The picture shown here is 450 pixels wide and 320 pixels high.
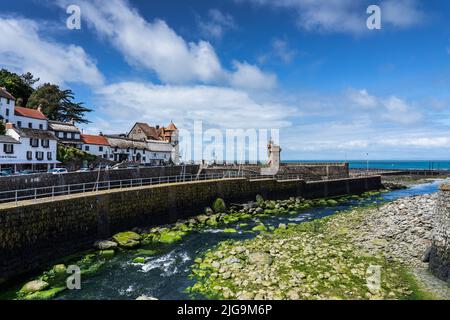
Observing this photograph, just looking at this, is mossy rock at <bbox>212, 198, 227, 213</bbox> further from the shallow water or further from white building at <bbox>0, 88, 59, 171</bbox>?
white building at <bbox>0, 88, 59, 171</bbox>

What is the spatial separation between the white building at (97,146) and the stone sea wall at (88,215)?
1358 inches

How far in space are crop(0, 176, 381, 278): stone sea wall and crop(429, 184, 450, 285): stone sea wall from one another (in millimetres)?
21849

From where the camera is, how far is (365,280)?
1476 cm

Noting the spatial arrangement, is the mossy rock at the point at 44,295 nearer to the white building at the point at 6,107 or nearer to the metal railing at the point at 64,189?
the metal railing at the point at 64,189

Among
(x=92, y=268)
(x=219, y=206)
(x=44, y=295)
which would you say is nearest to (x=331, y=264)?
(x=92, y=268)

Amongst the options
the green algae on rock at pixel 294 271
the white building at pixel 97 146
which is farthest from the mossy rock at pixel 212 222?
the white building at pixel 97 146

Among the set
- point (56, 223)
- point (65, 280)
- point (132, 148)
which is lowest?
point (65, 280)

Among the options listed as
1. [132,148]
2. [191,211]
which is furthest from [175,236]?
[132,148]

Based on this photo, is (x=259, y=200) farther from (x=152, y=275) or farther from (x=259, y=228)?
(x=152, y=275)

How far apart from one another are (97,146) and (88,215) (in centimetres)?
4164

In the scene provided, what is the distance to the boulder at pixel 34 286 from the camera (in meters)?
14.7
